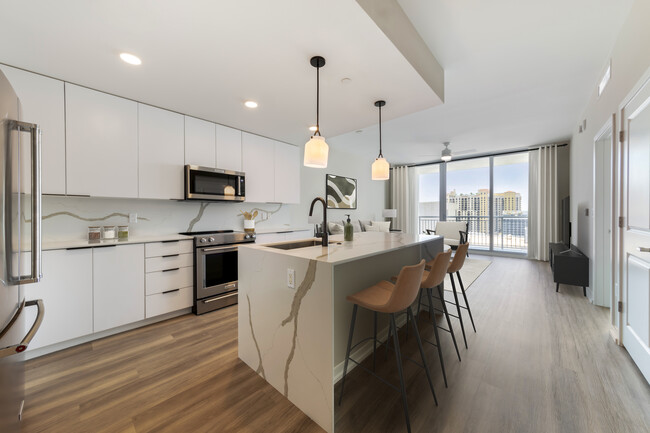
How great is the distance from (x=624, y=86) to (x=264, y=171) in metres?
3.93

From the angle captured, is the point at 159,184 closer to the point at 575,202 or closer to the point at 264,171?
the point at 264,171

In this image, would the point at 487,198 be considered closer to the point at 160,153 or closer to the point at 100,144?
the point at 160,153

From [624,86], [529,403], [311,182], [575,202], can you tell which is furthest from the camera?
[311,182]

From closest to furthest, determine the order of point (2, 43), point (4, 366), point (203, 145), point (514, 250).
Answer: point (4, 366), point (2, 43), point (203, 145), point (514, 250)

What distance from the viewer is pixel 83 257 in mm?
2221

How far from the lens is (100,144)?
2494 mm

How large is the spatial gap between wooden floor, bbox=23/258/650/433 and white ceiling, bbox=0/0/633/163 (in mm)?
2368

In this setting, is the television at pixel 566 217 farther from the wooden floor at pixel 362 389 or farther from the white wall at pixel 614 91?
the wooden floor at pixel 362 389

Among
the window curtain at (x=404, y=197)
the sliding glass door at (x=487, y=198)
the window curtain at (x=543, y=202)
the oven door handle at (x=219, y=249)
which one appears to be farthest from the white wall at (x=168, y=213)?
the window curtain at (x=543, y=202)

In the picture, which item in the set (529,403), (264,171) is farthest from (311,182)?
(529,403)

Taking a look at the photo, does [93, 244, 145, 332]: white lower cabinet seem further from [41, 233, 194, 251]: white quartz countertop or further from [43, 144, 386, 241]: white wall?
[43, 144, 386, 241]: white wall

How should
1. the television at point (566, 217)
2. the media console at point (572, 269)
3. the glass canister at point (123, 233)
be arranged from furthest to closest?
1. the television at point (566, 217)
2. the media console at point (572, 269)
3. the glass canister at point (123, 233)

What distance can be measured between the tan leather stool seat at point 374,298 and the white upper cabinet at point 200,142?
2724mm

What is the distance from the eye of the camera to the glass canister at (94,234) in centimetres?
257
